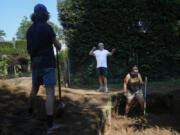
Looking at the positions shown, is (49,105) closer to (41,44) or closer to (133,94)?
(41,44)

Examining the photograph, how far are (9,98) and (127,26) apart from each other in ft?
21.5

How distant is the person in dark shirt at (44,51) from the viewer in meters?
2.51

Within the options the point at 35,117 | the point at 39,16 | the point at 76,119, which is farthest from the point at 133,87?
the point at 39,16

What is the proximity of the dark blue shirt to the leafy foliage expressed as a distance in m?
5.84

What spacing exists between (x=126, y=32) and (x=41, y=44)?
21.0 feet

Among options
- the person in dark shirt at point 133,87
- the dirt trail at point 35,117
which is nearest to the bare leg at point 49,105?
the dirt trail at point 35,117

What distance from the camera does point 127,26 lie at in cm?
827

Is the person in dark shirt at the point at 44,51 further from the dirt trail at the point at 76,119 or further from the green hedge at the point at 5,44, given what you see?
the green hedge at the point at 5,44

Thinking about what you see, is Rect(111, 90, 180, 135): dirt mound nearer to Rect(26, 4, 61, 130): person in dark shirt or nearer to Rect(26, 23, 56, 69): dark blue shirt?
Rect(26, 4, 61, 130): person in dark shirt

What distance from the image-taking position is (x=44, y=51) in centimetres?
258

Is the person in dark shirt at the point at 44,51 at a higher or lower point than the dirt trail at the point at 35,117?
higher

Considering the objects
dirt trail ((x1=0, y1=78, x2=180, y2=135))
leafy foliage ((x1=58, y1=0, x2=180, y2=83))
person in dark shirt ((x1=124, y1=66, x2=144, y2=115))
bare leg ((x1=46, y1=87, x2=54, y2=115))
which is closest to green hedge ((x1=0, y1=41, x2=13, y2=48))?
leafy foliage ((x1=58, y1=0, x2=180, y2=83))

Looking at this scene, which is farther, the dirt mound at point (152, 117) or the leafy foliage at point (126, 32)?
the leafy foliage at point (126, 32)

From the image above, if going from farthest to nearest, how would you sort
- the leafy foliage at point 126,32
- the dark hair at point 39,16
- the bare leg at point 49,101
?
the leafy foliage at point 126,32
the dark hair at point 39,16
the bare leg at point 49,101
